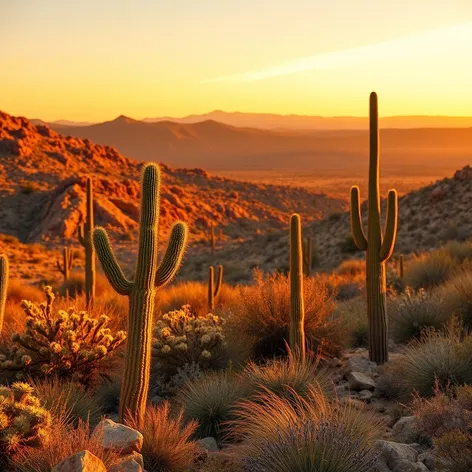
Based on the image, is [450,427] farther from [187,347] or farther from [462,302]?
[462,302]

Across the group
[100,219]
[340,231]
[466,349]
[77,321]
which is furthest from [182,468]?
[100,219]

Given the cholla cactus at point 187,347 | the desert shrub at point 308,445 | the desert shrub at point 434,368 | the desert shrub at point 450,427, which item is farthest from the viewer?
the cholla cactus at point 187,347

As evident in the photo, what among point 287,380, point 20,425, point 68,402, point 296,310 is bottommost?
point 68,402

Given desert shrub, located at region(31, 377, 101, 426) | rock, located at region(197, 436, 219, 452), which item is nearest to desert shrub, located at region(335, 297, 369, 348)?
rock, located at region(197, 436, 219, 452)

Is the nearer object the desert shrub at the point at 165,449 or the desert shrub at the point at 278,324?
the desert shrub at the point at 165,449

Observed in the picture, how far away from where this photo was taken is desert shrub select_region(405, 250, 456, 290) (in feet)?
56.4

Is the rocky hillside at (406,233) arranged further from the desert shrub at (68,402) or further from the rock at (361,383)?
the desert shrub at (68,402)

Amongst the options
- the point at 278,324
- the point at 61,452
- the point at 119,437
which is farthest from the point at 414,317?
the point at 61,452

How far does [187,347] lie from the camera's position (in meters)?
9.52

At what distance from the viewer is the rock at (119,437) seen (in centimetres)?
579

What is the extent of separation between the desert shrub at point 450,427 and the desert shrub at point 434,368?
66 cm

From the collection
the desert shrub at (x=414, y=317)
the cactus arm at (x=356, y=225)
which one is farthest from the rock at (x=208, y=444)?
the desert shrub at (x=414, y=317)

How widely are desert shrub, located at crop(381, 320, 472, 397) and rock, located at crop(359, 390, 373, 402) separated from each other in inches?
11.3

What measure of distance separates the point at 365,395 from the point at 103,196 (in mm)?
40108
